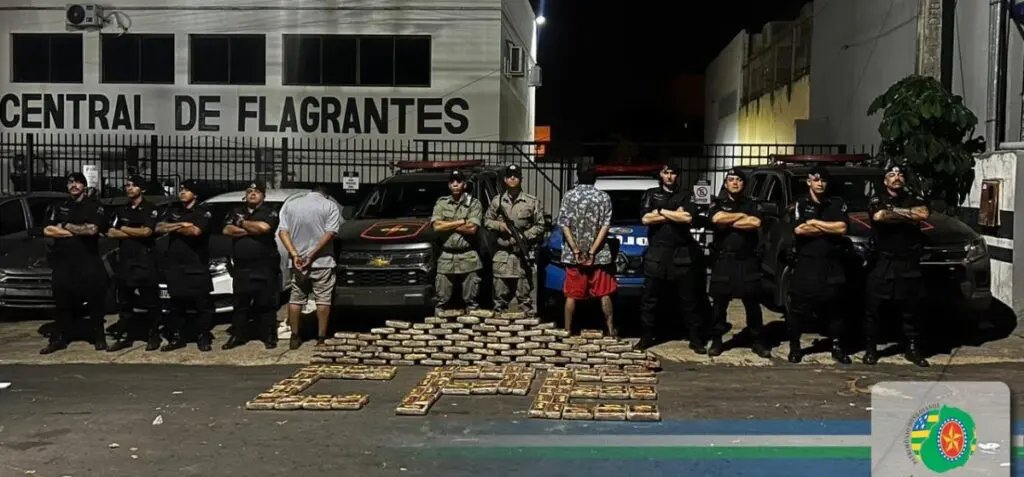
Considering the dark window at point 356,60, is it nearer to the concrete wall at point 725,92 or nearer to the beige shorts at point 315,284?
the beige shorts at point 315,284

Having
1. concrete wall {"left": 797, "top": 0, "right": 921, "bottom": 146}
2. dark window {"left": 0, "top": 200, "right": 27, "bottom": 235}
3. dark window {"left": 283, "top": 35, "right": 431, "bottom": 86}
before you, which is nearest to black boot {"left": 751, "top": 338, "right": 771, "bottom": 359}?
concrete wall {"left": 797, "top": 0, "right": 921, "bottom": 146}

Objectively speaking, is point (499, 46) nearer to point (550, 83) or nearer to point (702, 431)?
point (702, 431)

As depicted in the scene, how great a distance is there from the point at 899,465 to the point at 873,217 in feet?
15.2

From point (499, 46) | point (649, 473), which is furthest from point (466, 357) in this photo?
point (499, 46)

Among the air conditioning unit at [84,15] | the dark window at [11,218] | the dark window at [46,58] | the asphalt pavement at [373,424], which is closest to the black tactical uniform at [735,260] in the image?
the asphalt pavement at [373,424]

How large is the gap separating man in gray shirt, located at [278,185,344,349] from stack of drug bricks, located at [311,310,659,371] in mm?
709

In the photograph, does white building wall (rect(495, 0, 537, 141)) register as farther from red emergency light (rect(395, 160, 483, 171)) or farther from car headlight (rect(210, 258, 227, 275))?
car headlight (rect(210, 258, 227, 275))

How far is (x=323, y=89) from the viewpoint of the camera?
22.2m

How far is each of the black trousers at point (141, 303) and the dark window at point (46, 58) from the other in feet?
47.3

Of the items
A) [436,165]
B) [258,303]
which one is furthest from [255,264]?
[436,165]

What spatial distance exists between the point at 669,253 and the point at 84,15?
17774mm

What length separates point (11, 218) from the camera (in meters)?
12.2

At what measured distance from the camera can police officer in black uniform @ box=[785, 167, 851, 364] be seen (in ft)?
29.3

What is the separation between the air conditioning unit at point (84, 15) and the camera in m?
22.2
